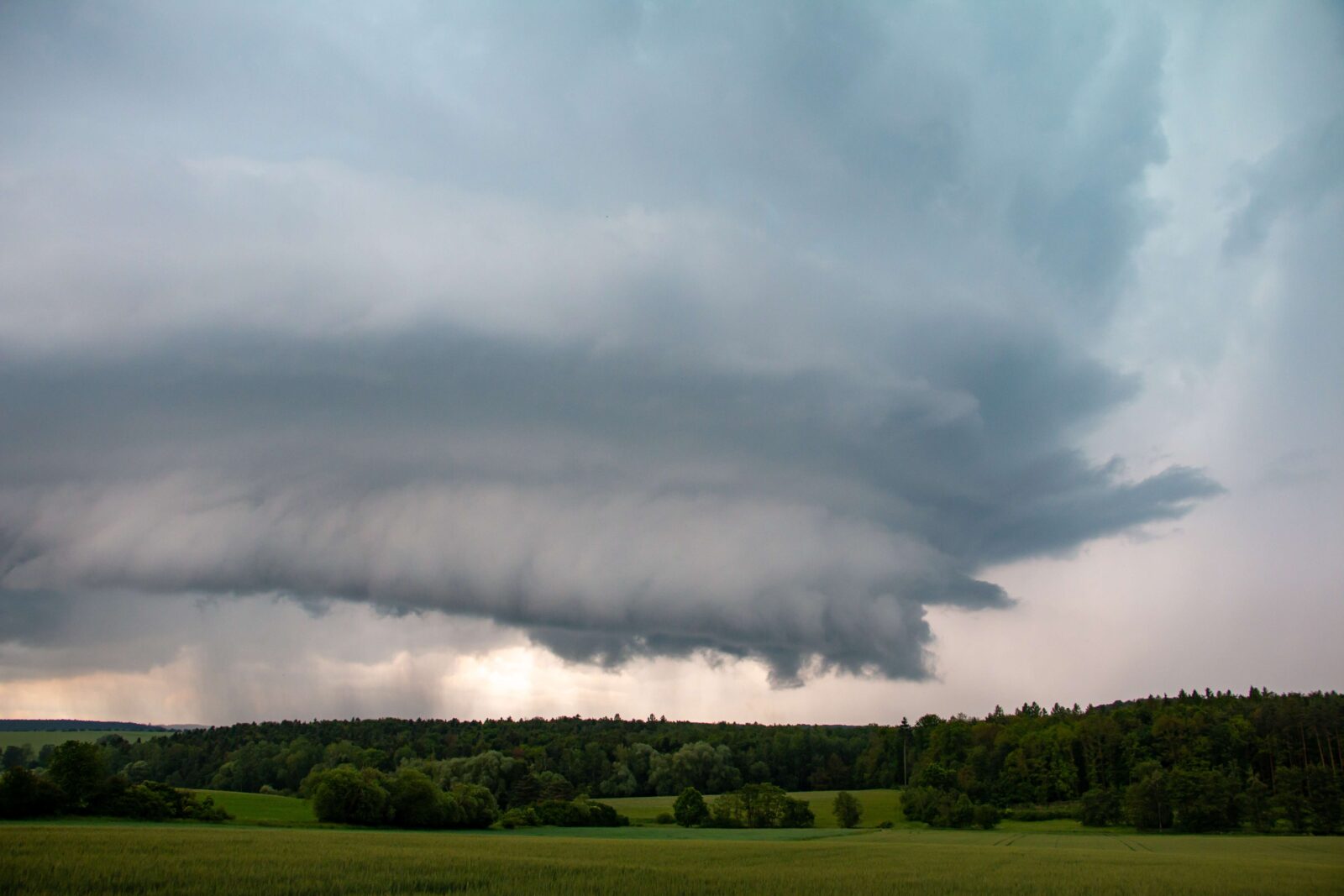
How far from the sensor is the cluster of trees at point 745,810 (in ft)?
482

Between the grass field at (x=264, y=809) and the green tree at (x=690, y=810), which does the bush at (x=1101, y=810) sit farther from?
the grass field at (x=264, y=809)

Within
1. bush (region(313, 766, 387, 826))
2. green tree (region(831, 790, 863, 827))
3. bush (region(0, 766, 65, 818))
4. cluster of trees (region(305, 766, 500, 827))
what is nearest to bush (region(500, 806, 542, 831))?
cluster of trees (region(305, 766, 500, 827))

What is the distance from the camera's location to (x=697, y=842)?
89.9 m

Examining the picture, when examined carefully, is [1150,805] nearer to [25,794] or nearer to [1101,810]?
[1101,810]

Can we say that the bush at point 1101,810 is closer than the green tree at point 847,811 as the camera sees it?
No

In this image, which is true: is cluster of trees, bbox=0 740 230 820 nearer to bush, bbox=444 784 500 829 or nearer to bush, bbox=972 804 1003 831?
bush, bbox=444 784 500 829

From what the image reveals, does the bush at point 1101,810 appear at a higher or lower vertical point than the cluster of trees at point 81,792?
lower

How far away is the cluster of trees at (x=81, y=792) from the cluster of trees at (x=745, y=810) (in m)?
77.2

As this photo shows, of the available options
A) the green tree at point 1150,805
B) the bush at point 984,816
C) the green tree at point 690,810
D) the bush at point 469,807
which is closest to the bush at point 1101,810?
the green tree at point 1150,805

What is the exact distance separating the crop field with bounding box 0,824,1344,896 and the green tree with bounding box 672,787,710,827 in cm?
6311

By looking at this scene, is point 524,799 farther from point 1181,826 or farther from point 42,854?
point 42,854

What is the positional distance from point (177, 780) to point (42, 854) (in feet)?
602

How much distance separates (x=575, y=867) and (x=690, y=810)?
332ft

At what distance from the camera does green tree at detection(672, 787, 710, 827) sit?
479 feet
